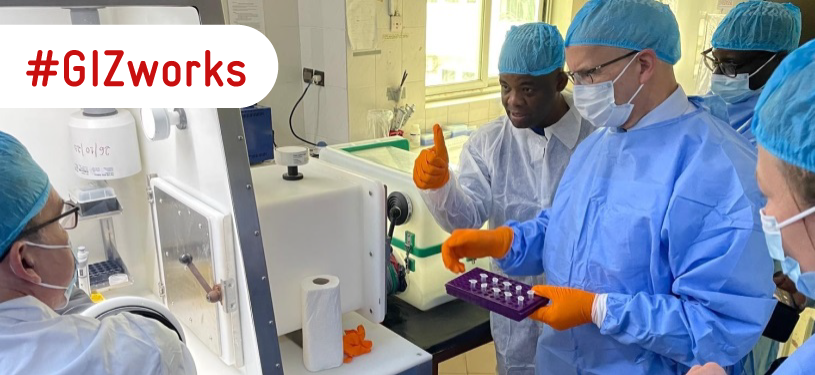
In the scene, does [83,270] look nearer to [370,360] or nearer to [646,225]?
[370,360]

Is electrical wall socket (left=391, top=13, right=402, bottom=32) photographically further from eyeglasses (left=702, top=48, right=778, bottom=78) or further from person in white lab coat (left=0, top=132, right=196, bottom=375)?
person in white lab coat (left=0, top=132, right=196, bottom=375)

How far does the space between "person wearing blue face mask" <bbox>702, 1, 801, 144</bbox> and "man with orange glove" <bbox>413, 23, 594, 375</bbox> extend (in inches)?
23.8

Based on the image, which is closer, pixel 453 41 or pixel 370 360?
pixel 370 360

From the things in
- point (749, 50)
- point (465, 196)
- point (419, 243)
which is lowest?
point (419, 243)

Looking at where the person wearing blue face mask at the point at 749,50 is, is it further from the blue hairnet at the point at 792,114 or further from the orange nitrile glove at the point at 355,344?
the orange nitrile glove at the point at 355,344

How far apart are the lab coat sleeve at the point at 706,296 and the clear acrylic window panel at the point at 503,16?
9.06 ft

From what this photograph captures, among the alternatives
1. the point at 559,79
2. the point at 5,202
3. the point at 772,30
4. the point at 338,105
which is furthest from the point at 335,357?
the point at 338,105

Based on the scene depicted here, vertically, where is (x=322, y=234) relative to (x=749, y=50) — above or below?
below

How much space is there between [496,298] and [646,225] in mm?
297

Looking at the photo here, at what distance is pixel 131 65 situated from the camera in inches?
39.7

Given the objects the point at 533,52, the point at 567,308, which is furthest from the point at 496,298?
the point at 533,52

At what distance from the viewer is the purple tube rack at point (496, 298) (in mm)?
1072

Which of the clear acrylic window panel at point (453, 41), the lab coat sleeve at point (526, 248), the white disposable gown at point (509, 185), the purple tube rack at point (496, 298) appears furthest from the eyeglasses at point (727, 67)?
the clear acrylic window panel at point (453, 41)

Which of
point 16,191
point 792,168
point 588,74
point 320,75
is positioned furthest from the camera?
point 320,75
